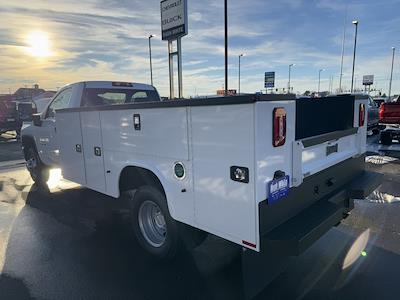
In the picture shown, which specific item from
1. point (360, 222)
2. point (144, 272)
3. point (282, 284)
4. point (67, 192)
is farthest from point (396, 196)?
point (67, 192)

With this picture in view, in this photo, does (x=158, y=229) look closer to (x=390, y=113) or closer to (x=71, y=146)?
(x=71, y=146)

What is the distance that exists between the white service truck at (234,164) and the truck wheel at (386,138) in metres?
9.15

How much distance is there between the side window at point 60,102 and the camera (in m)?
5.75

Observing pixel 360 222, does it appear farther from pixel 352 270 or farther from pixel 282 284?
pixel 282 284

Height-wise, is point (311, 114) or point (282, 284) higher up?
point (311, 114)

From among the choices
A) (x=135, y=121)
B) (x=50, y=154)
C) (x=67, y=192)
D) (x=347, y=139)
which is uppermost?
(x=135, y=121)

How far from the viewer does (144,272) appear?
140 inches

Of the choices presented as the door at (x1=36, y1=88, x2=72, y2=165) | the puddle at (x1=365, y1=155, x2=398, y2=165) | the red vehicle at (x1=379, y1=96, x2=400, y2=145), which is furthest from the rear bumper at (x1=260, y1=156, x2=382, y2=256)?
the red vehicle at (x1=379, y1=96, x2=400, y2=145)

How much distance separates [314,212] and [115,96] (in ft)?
14.0

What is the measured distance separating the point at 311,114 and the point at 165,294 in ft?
7.38

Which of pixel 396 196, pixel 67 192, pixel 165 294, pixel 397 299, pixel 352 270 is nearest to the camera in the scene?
pixel 397 299

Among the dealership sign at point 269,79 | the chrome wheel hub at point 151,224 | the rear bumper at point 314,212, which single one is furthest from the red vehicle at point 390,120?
the dealership sign at point 269,79

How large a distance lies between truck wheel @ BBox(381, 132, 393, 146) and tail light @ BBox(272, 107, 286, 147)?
11.2m

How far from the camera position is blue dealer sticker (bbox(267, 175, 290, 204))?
2542 mm
